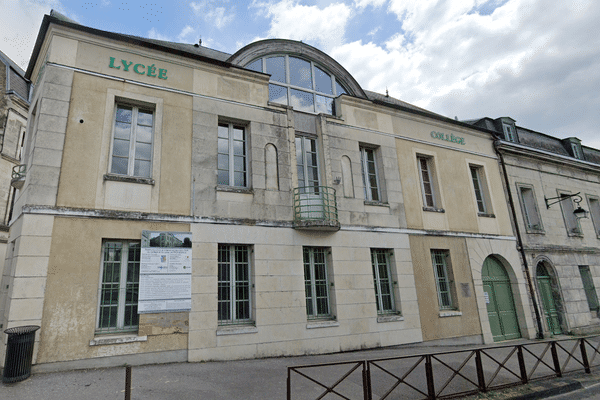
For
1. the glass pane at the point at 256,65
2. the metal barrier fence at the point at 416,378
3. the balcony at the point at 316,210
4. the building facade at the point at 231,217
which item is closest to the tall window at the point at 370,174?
the building facade at the point at 231,217

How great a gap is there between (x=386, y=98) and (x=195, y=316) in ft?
40.4

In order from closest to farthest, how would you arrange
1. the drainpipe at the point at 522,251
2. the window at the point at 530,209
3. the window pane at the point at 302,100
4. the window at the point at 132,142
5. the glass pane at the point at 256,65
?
the window at the point at 132,142 < the glass pane at the point at 256,65 < the window pane at the point at 302,100 < the drainpipe at the point at 522,251 < the window at the point at 530,209

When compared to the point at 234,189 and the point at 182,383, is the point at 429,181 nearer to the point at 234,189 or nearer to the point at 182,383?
the point at 234,189

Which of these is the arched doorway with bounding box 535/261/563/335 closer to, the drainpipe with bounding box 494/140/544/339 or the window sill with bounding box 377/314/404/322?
the drainpipe with bounding box 494/140/544/339

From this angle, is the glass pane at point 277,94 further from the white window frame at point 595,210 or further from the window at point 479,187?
the white window frame at point 595,210

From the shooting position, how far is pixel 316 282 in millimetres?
9289

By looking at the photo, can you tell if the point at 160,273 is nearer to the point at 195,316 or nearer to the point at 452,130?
the point at 195,316

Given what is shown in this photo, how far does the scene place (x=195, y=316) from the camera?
7480 mm

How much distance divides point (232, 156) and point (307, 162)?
2.31 metres

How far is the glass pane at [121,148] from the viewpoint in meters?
7.89

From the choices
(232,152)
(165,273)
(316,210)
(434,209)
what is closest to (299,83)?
(232,152)

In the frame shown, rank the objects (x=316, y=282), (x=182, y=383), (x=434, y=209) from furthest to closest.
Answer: (x=434, y=209) < (x=316, y=282) < (x=182, y=383)

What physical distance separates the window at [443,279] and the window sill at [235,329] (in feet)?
20.8

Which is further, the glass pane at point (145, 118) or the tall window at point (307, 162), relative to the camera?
the tall window at point (307, 162)
